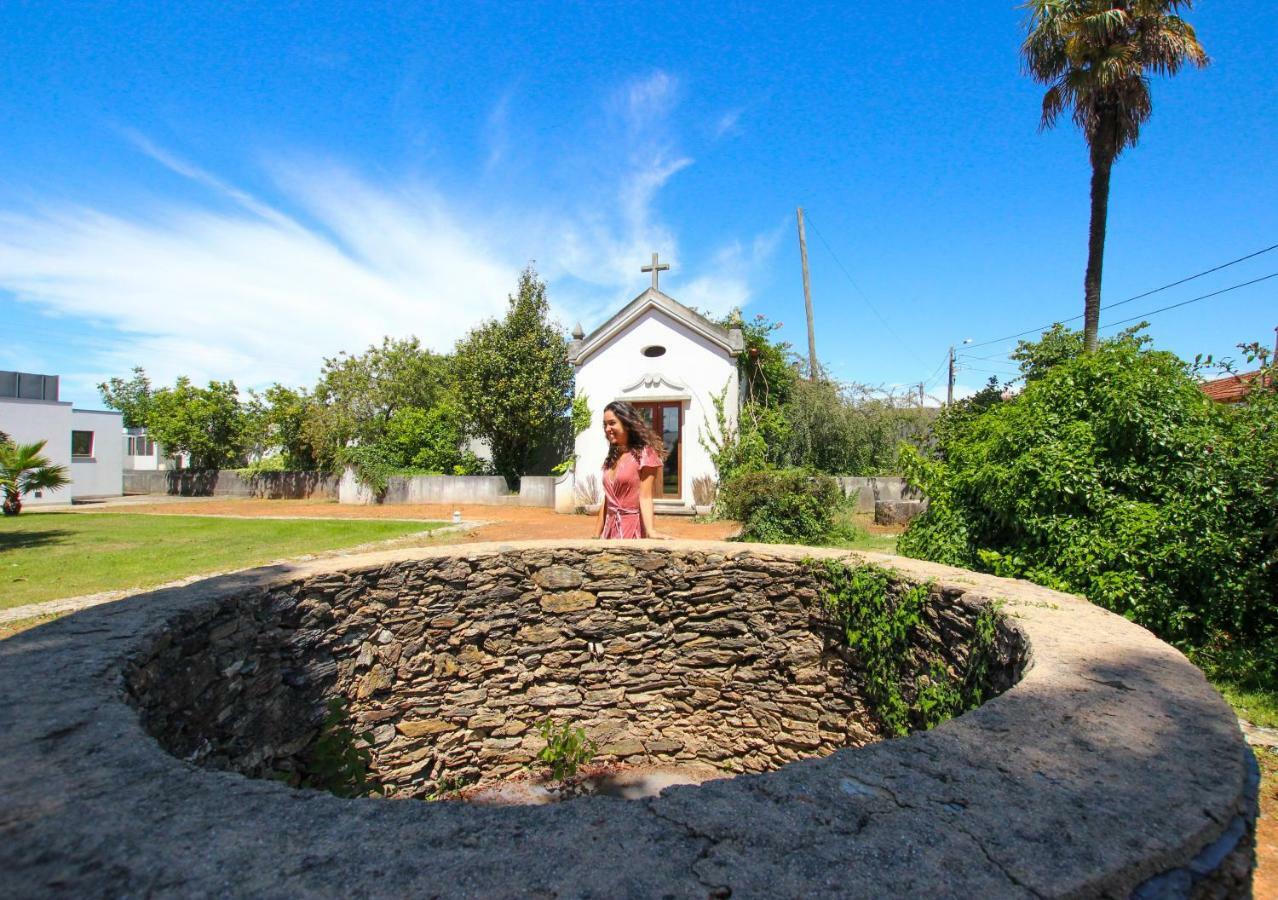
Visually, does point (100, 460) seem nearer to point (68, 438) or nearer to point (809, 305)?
point (68, 438)

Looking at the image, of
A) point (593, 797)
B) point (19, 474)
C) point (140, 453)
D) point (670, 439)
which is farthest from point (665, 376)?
point (140, 453)

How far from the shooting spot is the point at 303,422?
22.5 m

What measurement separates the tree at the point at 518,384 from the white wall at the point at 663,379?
10.7 ft

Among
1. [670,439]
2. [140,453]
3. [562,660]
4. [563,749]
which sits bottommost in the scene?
[563,749]

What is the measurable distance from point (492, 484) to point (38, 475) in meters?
11.2

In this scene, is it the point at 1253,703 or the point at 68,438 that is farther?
the point at 68,438

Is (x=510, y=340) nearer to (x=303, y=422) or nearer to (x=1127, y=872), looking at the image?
(x=303, y=422)

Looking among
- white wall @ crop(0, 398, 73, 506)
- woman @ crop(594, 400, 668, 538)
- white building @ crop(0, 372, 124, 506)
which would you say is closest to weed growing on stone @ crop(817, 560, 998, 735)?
woman @ crop(594, 400, 668, 538)

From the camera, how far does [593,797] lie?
4.59 feet

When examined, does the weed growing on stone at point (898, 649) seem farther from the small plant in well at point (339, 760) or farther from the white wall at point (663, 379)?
the white wall at point (663, 379)

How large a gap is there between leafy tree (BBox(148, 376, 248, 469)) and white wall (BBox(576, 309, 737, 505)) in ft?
58.8

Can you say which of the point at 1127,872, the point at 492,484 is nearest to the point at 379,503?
the point at 492,484

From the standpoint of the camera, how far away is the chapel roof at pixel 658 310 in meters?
15.1

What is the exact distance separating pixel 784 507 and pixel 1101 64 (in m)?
10.0
